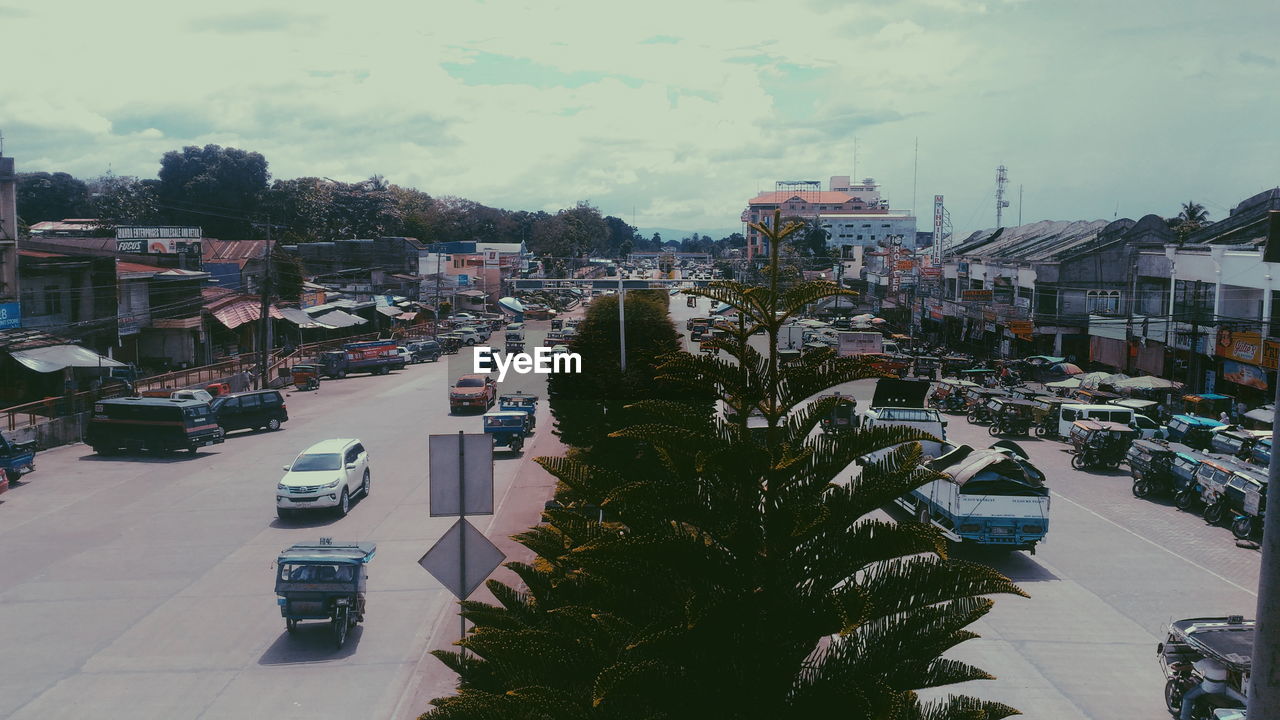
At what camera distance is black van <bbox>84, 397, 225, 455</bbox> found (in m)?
30.4

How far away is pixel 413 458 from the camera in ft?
98.7

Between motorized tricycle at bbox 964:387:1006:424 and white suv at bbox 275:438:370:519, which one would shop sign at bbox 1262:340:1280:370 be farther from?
white suv at bbox 275:438:370:519

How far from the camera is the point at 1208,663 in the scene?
37.4 feet

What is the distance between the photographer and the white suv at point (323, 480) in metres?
22.3

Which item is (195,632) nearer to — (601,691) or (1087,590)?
A: (601,691)

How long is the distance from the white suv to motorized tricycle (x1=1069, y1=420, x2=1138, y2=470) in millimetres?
19620

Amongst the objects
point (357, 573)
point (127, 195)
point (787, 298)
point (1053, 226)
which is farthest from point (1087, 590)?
point (127, 195)

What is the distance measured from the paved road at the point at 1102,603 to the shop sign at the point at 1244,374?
12.7 m

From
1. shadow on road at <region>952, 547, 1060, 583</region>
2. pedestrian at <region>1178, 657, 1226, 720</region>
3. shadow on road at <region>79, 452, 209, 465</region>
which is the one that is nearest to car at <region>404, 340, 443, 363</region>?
shadow on road at <region>79, 452, 209, 465</region>

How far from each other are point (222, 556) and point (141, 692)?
6.83 metres

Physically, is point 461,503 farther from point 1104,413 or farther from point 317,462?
point 1104,413

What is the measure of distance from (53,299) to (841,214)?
125 meters

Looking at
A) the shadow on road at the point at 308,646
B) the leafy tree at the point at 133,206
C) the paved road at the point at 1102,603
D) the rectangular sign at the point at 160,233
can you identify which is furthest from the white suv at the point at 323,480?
the leafy tree at the point at 133,206

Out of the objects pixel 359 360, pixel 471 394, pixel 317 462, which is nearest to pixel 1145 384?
pixel 471 394
